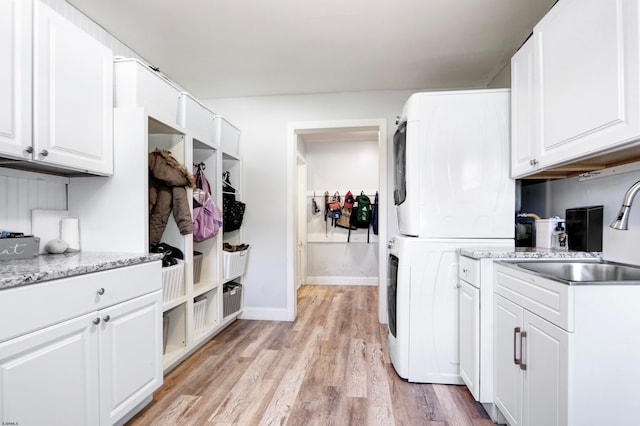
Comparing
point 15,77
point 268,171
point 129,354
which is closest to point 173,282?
point 129,354

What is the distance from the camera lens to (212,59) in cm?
270

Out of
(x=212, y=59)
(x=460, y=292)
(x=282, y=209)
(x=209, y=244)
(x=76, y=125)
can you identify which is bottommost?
(x=460, y=292)

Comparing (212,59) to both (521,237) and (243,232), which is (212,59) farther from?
(521,237)

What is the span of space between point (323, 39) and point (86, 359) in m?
2.41

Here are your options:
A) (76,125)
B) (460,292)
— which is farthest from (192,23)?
(460,292)

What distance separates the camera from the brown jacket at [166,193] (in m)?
2.15

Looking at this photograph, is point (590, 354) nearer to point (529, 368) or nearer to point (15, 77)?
point (529, 368)

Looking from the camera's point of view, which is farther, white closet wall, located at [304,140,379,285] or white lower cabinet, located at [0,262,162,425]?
white closet wall, located at [304,140,379,285]

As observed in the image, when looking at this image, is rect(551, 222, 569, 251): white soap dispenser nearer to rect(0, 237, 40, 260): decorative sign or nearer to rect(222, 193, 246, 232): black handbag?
rect(222, 193, 246, 232): black handbag

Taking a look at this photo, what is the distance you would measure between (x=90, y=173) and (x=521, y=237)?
2747 millimetres

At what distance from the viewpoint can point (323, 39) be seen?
2.39m

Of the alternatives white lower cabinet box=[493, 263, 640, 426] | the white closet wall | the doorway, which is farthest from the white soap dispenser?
the white closet wall

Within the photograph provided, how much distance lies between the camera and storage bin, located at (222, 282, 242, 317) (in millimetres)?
3051

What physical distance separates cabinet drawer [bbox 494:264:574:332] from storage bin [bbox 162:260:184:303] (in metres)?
2.02
